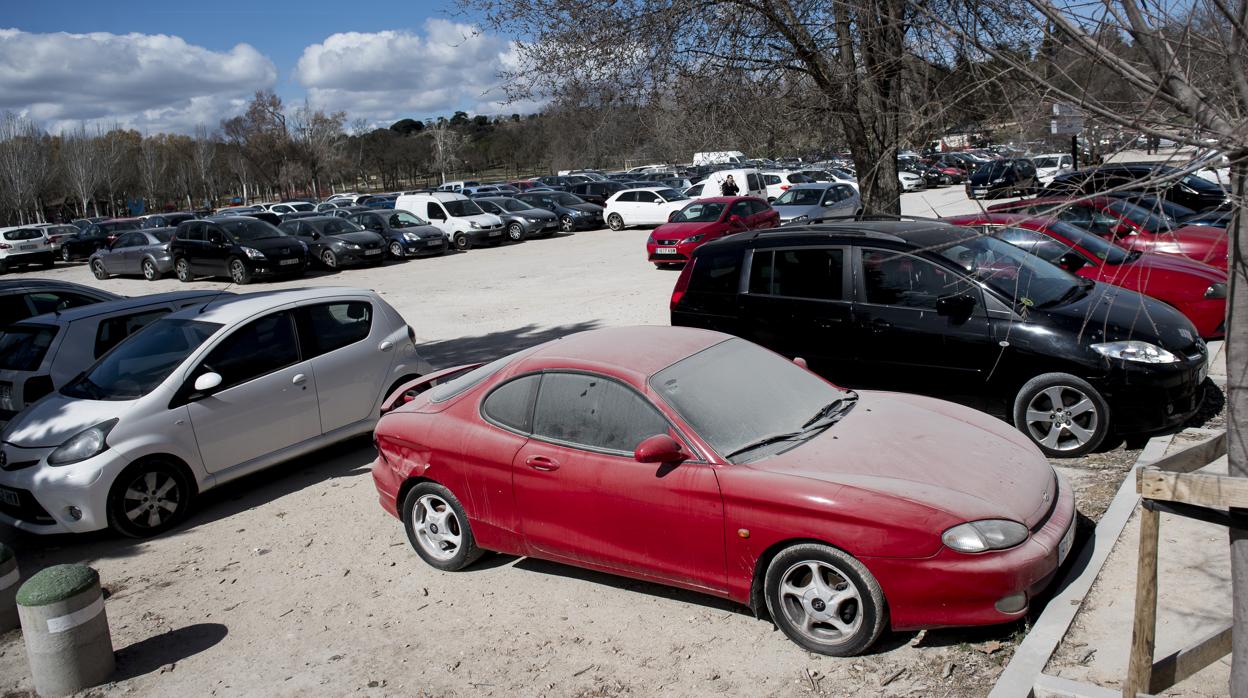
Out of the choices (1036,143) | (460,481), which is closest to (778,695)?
(460,481)

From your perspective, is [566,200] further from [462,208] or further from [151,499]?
[151,499]

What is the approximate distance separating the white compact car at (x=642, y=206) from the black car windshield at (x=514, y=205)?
2985 mm

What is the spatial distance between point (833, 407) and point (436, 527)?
8.56ft

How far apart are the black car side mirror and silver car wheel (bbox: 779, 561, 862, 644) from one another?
334cm

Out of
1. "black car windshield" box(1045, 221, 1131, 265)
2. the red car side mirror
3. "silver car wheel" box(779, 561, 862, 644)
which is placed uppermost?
"black car windshield" box(1045, 221, 1131, 265)

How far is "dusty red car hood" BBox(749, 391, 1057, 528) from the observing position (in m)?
4.41

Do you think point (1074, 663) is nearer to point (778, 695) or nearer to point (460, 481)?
point (778, 695)

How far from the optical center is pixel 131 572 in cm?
648

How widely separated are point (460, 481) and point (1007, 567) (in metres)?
3.10

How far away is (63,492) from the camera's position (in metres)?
6.70

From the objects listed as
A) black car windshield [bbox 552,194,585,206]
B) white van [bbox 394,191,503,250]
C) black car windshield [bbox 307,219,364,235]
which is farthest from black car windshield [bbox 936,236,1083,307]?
black car windshield [bbox 552,194,585,206]

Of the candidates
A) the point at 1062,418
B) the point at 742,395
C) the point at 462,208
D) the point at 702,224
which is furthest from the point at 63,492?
the point at 462,208

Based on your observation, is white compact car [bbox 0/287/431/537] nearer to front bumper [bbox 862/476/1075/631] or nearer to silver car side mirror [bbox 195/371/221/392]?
silver car side mirror [bbox 195/371/221/392]

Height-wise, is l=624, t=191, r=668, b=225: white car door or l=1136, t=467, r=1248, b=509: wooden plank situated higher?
l=624, t=191, r=668, b=225: white car door
